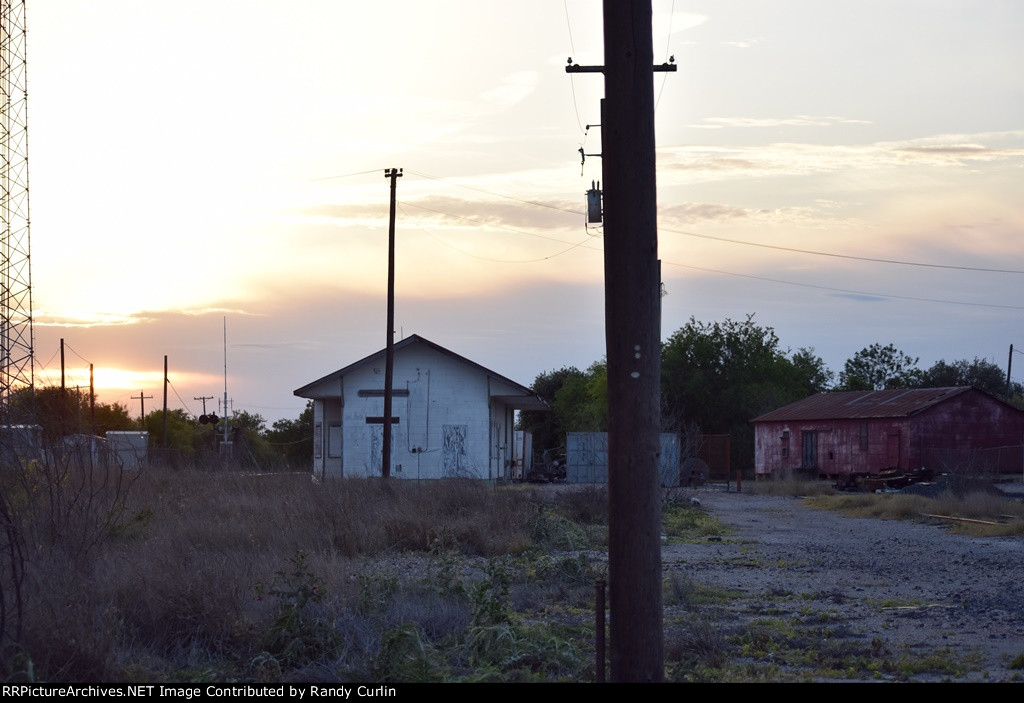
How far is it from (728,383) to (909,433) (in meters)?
26.0

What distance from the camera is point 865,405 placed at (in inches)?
2039

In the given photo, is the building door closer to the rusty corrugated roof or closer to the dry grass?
the rusty corrugated roof

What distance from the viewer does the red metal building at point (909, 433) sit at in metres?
46.6

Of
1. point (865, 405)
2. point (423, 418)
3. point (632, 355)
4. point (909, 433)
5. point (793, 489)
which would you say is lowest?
point (793, 489)

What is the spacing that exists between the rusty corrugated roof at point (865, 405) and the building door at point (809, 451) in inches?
38.8

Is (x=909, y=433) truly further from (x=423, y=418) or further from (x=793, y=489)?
(x=423, y=418)

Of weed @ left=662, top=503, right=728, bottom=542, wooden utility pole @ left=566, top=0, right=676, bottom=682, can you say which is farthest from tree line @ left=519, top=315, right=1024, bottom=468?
wooden utility pole @ left=566, top=0, right=676, bottom=682

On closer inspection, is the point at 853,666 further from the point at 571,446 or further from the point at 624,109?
the point at 571,446

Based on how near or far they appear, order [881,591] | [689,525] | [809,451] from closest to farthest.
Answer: [881,591] → [689,525] → [809,451]

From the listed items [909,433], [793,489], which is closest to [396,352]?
[793,489]

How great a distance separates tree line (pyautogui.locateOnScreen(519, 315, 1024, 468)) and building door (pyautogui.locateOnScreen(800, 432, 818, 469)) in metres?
9.82

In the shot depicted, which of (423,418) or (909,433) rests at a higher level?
(423,418)

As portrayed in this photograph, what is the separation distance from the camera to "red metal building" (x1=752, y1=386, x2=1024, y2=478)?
4656cm

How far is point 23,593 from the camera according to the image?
7820mm
